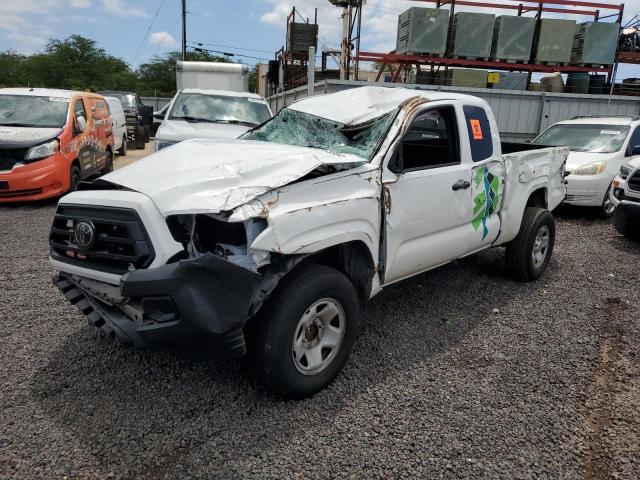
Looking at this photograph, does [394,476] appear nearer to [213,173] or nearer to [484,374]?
[484,374]

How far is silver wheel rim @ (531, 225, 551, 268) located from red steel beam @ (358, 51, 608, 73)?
12.0 m

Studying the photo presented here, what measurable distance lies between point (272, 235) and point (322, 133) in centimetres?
152

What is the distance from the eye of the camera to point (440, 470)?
237cm

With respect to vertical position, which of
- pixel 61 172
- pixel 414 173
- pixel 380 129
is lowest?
pixel 61 172

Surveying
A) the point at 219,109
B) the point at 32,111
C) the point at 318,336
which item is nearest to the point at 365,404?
the point at 318,336

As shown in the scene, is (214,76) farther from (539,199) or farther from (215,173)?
(215,173)

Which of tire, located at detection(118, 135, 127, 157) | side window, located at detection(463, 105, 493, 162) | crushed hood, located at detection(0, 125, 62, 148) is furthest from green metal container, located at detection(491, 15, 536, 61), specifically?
crushed hood, located at detection(0, 125, 62, 148)

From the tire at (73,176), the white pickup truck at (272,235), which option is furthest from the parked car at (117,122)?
the white pickup truck at (272,235)

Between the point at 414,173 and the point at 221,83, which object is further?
the point at 221,83

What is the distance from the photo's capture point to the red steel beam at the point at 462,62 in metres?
15.7

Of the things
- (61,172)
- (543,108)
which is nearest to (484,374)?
(61,172)

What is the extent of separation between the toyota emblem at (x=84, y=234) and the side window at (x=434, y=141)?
7.49 ft

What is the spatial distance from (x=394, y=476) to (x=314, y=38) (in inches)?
781

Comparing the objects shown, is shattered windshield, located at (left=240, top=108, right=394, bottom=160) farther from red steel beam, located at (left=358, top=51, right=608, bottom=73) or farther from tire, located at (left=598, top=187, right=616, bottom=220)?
red steel beam, located at (left=358, top=51, right=608, bottom=73)
